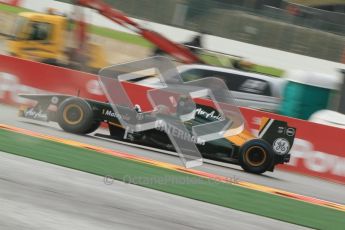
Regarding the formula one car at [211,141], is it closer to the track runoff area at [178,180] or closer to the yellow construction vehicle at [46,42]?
the track runoff area at [178,180]

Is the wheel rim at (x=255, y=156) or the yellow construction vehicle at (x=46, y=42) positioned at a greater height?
the yellow construction vehicle at (x=46, y=42)

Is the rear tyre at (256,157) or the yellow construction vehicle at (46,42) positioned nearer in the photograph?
the rear tyre at (256,157)

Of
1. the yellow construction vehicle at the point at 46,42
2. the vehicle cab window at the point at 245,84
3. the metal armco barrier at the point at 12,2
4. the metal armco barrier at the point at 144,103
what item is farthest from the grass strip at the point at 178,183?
the metal armco barrier at the point at 12,2

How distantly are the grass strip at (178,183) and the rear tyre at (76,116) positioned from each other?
132 centimetres

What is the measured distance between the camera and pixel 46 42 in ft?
65.8

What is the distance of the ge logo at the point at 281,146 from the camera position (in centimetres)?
1157

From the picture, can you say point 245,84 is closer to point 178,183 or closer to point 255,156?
point 255,156

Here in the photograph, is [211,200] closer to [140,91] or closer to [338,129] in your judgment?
[338,129]

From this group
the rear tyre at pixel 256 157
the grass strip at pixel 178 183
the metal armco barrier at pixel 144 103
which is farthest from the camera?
the metal armco barrier at pixel 144 103

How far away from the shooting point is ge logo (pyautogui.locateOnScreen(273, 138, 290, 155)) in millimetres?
11570

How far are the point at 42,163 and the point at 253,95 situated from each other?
1068 centimetres

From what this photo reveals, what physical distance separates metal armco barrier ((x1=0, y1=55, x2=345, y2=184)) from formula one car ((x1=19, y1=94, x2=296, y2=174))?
150 centimetres

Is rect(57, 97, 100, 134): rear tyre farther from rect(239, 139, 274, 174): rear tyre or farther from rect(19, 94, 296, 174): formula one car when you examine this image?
rect(239, 139, 274, 174): rear tyre

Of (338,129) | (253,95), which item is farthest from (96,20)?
(338,129)
